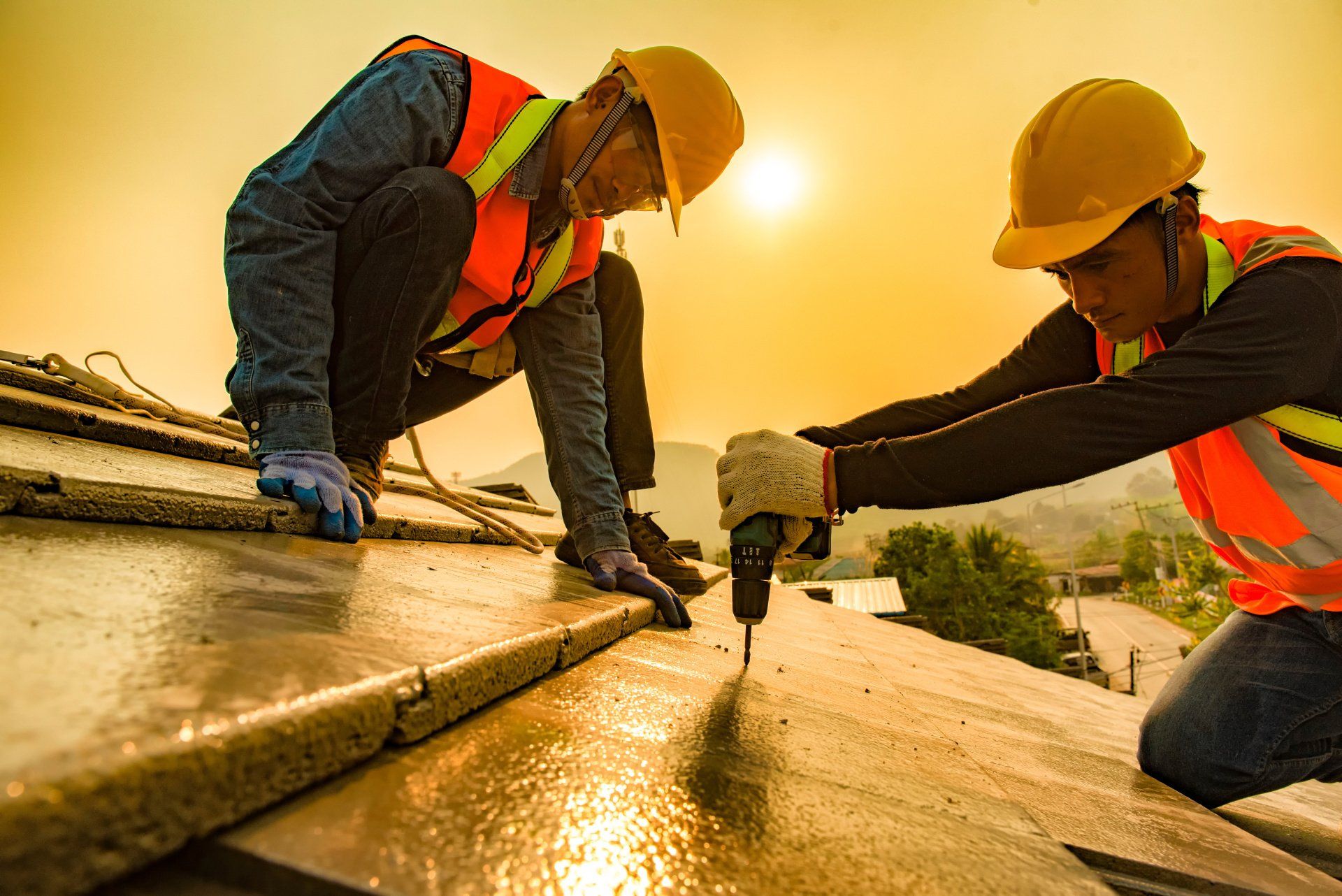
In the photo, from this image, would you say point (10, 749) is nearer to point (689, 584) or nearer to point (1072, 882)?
point (1072, 882)

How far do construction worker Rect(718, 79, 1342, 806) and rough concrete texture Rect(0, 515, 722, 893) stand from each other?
3.11 feet

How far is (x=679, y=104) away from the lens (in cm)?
214

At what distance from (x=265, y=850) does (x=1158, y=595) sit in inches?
2729

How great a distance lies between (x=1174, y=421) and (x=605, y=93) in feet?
6.11

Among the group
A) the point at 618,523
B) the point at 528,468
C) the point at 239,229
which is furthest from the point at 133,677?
the point at 528,468

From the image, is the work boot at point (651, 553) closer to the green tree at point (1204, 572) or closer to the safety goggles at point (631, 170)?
the safety goggles at point (631, 170)

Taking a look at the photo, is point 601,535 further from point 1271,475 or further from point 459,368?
point 1271,475

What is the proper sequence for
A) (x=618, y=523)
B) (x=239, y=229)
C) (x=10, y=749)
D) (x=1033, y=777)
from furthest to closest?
(x=618, y=523) → (x=239, y=229) → (x=1033, y=777) → (x=10, y=749)

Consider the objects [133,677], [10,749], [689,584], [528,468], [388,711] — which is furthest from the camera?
[528,468]

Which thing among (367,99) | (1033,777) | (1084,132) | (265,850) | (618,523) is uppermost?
(1084,132)

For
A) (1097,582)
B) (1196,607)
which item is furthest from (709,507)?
(1196,607)

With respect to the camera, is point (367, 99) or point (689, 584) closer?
point (367, 99)

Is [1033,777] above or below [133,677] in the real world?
below

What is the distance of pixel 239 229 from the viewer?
156 cm
